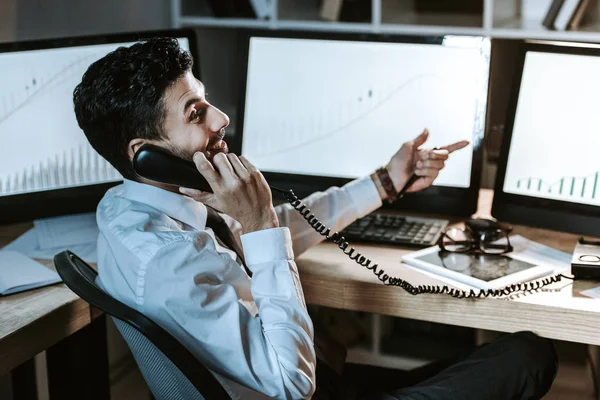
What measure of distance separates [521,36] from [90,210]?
119cm

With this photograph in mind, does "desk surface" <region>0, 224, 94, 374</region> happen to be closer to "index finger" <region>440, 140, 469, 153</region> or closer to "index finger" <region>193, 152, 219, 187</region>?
"index finger" <region>193, 152, 219, 187</region>

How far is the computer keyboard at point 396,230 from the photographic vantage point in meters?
1.84

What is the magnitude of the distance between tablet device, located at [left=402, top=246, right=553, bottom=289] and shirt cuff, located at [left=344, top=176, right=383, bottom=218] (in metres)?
0.16

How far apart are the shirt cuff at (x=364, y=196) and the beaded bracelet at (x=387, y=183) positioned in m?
0.02

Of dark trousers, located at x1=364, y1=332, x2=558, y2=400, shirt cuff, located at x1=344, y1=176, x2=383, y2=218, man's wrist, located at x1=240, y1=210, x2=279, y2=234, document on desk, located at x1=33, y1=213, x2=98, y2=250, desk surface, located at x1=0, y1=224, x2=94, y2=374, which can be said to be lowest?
dark trousers, located at x1=364, y1=332, x2=558, y2=400

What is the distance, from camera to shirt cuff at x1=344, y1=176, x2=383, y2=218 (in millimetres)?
1831

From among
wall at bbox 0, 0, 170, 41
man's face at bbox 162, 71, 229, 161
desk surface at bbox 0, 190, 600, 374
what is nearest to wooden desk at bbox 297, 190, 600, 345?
desk surface at bbox 0, 190, 600, 374

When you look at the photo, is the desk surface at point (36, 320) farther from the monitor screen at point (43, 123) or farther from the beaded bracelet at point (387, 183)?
the beaded bracelet at point (387, 183)

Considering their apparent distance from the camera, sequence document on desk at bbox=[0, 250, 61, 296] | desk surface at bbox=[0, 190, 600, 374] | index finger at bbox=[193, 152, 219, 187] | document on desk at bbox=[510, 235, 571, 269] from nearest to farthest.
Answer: index finger at bbox=[193, 152, 219, 187]
desk surface at bbox=[0, 190, 600, 374]
document on desk at bbox=[0, 250, 61, 296]
document on desk at bbox=[510, 235, 571, 269]

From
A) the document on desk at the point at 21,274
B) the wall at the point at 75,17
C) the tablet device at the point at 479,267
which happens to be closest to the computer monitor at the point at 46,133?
the document on desk at the point at 21,274

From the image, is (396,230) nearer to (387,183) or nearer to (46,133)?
(387,183)

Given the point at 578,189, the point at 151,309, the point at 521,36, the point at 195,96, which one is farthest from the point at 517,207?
the point at 151,309

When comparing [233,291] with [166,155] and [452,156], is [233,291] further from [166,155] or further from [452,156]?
[452,156]

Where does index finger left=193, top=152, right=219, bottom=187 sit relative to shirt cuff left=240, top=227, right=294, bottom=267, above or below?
above
